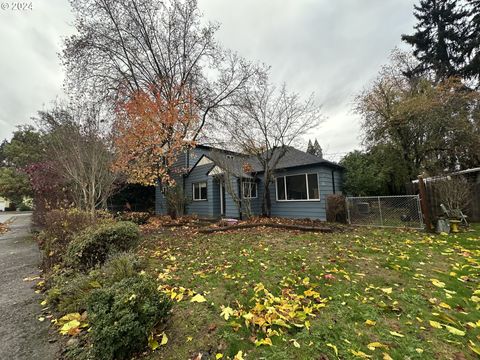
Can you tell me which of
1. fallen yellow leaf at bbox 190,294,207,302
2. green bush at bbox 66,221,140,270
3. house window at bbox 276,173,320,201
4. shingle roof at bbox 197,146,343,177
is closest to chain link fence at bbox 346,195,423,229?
house window at bbox 276,173,320,201

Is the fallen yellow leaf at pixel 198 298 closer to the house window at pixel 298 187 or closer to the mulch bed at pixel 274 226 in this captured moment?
the mulch bed at pixel 274 226

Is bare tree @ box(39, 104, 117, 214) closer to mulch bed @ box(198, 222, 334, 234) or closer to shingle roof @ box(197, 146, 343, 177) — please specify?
mulch bed @ box(198, 222, 334, 234)

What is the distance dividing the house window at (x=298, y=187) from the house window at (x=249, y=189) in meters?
1.55

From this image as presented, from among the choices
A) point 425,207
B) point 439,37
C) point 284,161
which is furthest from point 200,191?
point 439,37

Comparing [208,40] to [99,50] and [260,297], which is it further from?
[260,297]

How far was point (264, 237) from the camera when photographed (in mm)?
7262

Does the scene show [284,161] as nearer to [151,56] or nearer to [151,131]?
[151,131]

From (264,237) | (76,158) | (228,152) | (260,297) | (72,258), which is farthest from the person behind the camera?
(228,152)

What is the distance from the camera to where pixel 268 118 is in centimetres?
1098

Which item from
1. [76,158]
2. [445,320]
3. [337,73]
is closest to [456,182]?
[337,73]

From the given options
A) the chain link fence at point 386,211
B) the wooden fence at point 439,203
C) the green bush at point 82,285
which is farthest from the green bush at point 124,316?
the wooden fence at point 439,203

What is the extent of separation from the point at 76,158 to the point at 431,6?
1074 inches

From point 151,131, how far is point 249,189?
241 inches

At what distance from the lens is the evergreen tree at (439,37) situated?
1706 centimetres
